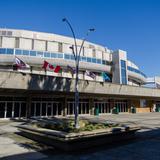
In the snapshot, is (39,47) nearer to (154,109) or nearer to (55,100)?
(55,100)

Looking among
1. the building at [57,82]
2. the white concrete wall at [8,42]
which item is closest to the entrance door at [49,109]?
the building at [57,82]

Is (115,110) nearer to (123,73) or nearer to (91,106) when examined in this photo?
(91,106)

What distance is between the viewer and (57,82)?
95.5ft

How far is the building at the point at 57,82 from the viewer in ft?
92.3

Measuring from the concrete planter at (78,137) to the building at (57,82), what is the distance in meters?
13.3

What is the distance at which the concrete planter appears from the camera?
1088 cm

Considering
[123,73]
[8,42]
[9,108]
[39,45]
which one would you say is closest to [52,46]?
[39,45]

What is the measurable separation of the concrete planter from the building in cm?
1327

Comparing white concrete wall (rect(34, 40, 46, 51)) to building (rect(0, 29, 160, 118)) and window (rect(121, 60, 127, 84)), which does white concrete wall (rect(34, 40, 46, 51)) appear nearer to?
building (rect(0, 29, 160, 118))

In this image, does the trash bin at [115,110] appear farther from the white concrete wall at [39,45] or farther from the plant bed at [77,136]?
the plant bed at [77,136]

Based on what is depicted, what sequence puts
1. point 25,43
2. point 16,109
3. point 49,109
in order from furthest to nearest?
point 25,43 → point 49,109 → point 16,109

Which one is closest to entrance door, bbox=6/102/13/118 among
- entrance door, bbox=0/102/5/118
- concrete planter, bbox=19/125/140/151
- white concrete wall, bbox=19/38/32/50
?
entrance door, bbox=0/102/5/118

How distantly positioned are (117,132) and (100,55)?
37.3 meters

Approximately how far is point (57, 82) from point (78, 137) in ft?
61.0
